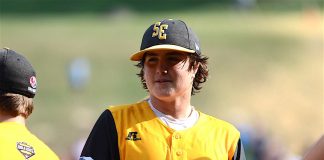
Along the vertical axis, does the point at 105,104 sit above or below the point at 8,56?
below

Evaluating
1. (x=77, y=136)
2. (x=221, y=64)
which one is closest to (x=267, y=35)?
(x=221, y=64)

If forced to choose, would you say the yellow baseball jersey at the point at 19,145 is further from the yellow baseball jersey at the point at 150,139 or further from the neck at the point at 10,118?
the yellow baseball jersey at the point at 150,139

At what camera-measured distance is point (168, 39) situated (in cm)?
538

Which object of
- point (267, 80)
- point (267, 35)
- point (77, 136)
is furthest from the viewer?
point (267, 35)

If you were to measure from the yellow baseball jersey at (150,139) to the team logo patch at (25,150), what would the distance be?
0.42 m

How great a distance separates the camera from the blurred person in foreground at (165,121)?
5230 millimetres

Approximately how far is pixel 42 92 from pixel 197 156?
2028cm

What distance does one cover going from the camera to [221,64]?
91.6 feet

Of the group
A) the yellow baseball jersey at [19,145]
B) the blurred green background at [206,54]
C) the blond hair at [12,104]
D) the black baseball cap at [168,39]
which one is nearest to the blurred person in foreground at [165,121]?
the black baseball cap at [168,39]

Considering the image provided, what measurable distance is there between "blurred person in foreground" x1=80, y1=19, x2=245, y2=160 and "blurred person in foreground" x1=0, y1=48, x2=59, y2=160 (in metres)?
0.37

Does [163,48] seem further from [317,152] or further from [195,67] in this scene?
[317,152]

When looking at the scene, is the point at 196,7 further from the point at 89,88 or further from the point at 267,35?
the point at 89,88

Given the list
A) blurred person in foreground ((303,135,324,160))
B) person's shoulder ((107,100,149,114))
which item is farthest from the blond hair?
blurred person in foreground ((303,135,324,160))

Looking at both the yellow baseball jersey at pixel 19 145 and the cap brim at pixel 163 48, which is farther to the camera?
the cap brim at pixel 163 48
